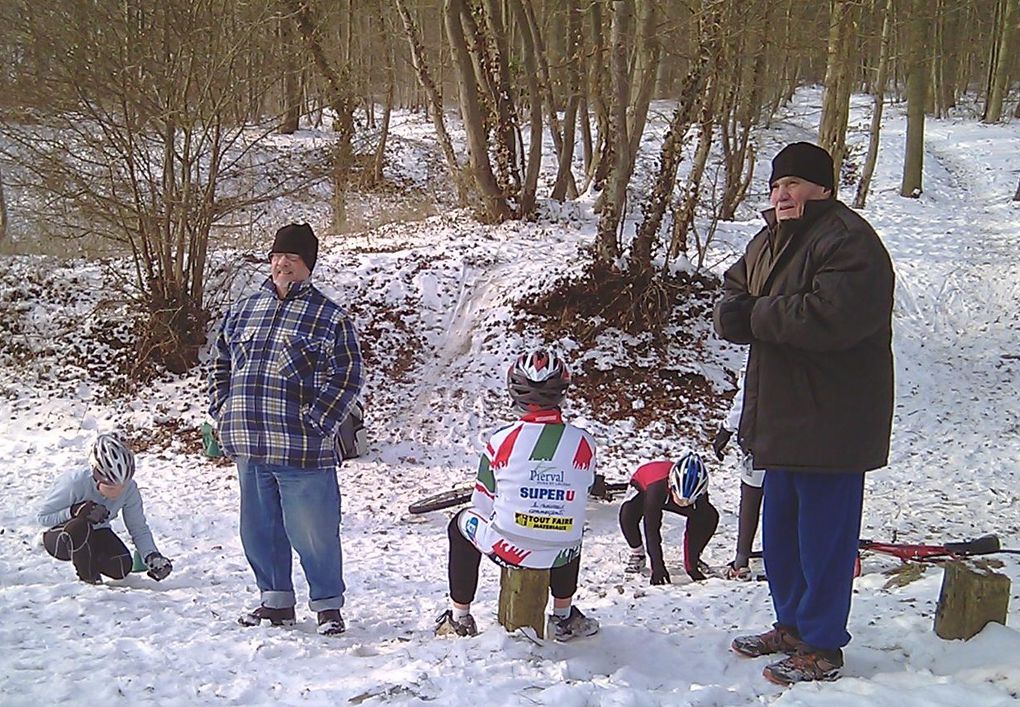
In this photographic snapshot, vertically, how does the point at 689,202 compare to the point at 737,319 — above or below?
above

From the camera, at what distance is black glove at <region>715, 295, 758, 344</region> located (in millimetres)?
3814

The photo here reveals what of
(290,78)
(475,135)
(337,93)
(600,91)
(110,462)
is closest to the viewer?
(110,462)

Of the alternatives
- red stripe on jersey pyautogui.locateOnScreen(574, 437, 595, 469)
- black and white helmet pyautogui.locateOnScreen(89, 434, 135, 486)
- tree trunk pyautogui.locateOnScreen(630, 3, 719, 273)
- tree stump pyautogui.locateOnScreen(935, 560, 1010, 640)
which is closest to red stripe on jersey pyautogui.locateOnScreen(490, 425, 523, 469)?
red stripe on jersey pyautogui.locateOnScreen(574, 437, 595, 469)

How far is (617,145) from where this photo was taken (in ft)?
36.5

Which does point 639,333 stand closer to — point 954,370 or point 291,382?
point 954,370

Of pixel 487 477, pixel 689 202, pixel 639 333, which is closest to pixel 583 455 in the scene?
pixel 487 477

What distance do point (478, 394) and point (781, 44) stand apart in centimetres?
799

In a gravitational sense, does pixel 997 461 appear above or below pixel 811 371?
below

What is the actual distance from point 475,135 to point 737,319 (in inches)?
393

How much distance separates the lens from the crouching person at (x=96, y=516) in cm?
534

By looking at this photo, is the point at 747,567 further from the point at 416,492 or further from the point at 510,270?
the point at 510,270

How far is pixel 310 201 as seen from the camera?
1214 cm

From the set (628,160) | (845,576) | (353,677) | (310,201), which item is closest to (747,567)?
(845,576)

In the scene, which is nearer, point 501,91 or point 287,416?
point 287,416
